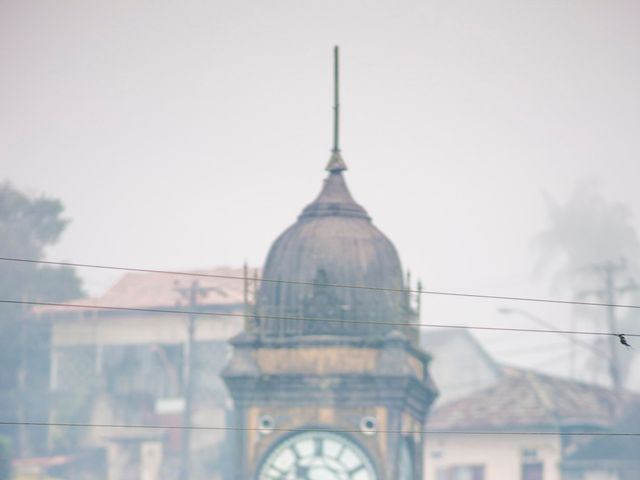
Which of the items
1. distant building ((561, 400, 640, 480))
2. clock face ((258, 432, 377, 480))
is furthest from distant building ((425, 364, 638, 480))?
clock face ((258, 432, 377, 480))

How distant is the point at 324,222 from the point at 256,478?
26.0 feet

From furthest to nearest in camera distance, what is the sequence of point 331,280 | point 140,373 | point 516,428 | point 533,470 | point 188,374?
point 140,373 < point 188,374 < point 516,428 < point 533,470 < point 331,280

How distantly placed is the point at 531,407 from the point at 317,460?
41.5m

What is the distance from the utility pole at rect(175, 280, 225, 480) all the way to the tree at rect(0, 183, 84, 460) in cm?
866

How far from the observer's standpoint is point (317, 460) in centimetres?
7706

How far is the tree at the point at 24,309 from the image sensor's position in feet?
500

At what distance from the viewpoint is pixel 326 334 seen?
77438mm

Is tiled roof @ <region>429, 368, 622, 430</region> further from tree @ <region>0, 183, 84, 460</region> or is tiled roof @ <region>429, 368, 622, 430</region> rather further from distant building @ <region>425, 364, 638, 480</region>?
tree @ <region>0, 183, 84, 460</region>

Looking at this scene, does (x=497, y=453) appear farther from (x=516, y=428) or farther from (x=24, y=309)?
(x=24, y=309)

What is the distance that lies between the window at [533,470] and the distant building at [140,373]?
26.5 metres

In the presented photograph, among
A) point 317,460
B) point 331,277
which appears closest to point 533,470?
point 317,460

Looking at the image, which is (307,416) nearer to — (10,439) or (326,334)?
(326,334)

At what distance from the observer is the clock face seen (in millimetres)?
76938

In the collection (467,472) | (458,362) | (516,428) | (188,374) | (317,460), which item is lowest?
(317,460)
